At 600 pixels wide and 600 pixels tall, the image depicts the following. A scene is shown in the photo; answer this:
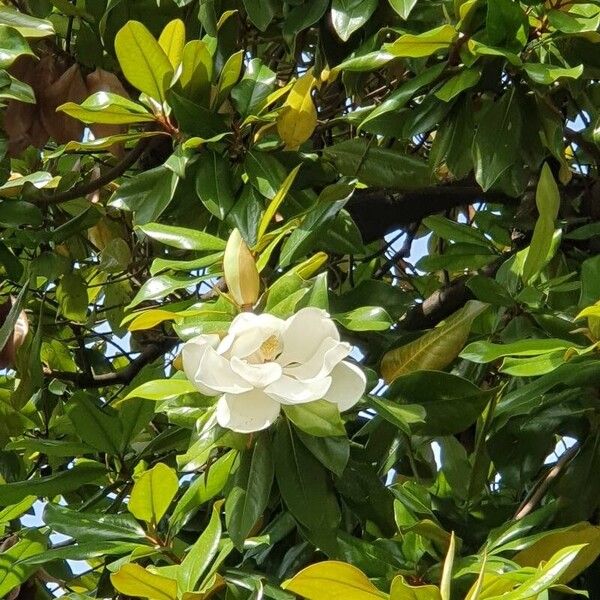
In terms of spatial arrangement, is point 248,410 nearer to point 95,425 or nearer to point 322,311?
point 322,311

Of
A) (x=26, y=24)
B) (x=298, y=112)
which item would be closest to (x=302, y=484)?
(x=298, y=112)

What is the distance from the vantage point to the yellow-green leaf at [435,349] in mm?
1058

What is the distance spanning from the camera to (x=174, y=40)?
1188mm

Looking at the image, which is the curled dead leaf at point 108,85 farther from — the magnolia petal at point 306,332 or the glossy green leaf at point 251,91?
the magnolia petal at point 306,332

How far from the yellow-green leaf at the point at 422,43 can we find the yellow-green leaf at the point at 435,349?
0.80 feet

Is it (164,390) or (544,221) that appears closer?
(164,390)

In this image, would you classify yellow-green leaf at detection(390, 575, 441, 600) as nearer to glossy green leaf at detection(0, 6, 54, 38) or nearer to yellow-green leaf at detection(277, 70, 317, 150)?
yellow-green leaf at detection(277, 70, 317, 150)

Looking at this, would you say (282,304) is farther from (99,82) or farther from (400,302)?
(99,82)

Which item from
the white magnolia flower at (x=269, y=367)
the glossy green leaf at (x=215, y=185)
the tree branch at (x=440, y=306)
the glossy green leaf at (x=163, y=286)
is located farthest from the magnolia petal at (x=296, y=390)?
the tree branch at (x=440, y=306)

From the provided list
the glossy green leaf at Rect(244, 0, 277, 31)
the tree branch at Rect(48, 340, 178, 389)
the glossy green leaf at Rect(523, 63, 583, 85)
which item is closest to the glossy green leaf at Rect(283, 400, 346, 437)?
the glossy green leaf at Rect(523, 63, 583, 85)

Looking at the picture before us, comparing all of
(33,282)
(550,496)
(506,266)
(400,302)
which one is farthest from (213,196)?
(33,282)

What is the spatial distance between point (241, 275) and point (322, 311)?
10 cm

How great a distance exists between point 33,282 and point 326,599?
3.20 feet

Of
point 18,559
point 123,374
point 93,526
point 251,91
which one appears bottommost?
point 123,374
